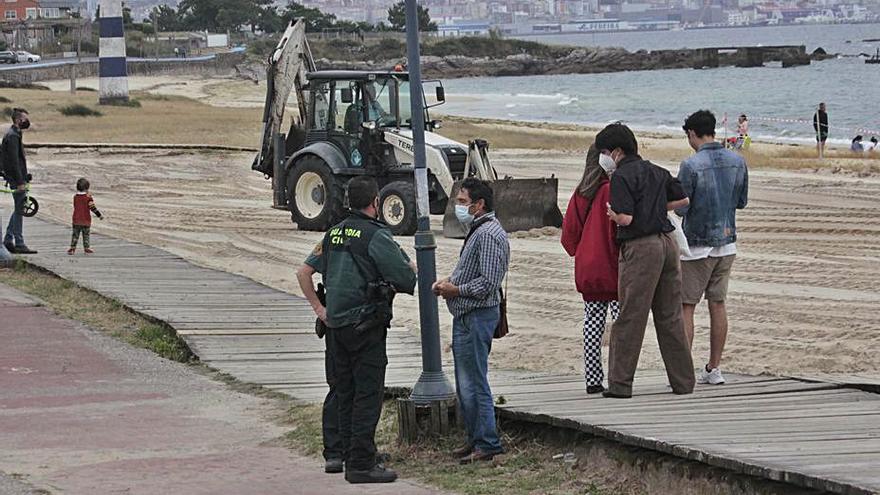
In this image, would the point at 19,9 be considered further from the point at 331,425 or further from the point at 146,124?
the point at 331,425

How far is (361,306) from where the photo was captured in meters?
8.32

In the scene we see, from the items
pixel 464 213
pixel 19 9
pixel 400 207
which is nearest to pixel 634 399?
pixel 464 213

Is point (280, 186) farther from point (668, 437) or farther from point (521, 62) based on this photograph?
point (521, 62)

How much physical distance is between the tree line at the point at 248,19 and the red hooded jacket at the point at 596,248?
150 metres

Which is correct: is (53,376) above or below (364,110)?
below

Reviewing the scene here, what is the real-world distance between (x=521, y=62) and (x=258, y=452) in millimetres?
141521

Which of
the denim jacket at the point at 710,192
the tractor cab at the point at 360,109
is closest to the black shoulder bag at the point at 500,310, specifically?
the denim jacket at the point at 710,192

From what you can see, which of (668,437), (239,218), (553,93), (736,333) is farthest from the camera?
(553,93)

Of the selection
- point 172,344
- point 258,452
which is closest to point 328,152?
point 172,344

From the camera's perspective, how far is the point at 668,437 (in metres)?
7.82

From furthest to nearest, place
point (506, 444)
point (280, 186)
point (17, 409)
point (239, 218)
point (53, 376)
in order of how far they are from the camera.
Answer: point (239, 218) → point (280, 186) → point (53, 376) → point (17, 409) → point (506, 444)

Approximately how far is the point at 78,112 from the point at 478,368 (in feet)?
155

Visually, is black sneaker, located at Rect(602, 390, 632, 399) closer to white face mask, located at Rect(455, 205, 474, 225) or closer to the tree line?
white face mask, located at Rect(455, 205, 474, 225)

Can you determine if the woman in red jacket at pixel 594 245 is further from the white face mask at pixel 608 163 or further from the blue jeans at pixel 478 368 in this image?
the blue jeans at pixel 478 368
